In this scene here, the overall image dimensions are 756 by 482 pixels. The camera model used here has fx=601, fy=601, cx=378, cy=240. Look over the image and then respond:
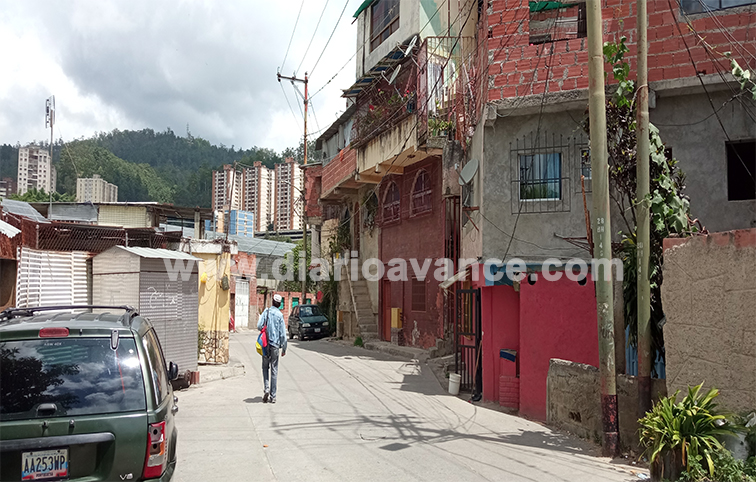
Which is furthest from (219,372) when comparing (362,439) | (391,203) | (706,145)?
(391,203)

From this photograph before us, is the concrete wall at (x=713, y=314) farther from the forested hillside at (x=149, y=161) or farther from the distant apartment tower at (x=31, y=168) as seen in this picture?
the distant apartment tower at (x=31, y=168)

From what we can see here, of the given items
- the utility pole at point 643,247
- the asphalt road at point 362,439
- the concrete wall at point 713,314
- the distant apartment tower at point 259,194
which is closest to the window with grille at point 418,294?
the asphalt road at point 362,439

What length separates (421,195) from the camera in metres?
21.3

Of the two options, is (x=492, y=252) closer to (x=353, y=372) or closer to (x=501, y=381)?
(x=501, y=381)

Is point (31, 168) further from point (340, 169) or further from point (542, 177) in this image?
point (542, 177)

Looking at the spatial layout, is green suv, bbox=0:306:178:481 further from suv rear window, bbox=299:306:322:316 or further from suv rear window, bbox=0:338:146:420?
suv rear window, bbox=299:306:322:316

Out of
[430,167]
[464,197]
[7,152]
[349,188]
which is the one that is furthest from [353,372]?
[7,152]

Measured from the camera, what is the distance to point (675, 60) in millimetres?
10773

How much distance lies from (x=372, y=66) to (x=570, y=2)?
12.9 m

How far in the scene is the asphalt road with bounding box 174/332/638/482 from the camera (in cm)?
657

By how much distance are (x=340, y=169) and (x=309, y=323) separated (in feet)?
29.4

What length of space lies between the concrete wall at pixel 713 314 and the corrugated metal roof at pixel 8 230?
9.96 metres

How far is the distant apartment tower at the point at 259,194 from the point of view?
88875 millimetres

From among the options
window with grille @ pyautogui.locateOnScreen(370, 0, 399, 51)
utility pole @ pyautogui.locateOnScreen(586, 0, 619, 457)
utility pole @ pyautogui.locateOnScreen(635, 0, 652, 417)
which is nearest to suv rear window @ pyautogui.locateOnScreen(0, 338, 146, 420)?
utility pole @ pyautogui.locateOnScreen(586, 0, 619, 457)
